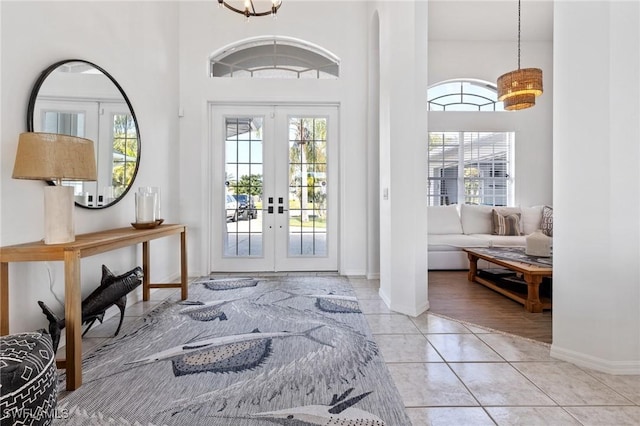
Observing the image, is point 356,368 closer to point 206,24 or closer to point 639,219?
point 639,219

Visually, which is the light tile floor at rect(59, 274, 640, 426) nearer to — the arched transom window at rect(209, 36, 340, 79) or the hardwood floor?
the hardwood floor

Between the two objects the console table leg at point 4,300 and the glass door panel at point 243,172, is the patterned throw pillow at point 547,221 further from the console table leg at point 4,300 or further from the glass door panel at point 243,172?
the console table leg at point 4,300

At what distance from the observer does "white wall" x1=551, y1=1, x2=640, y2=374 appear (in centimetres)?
184

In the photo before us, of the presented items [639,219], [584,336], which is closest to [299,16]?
[639,219]

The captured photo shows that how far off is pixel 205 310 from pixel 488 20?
5785 mm

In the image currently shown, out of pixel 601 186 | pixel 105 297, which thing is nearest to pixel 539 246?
pixel 601 186

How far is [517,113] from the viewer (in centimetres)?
568

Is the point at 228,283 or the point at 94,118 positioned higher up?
the point at 94,118

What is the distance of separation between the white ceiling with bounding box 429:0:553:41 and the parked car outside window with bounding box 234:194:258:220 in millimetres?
3813

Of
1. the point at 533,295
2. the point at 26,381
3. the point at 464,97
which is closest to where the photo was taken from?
the point at 26,381

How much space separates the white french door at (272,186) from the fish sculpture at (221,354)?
6.96 feet

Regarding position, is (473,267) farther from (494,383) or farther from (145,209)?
(145,209)

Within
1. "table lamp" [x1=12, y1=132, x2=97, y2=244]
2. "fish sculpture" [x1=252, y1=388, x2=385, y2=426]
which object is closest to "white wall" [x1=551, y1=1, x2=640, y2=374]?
"fish sculpture" [x1=252, y1=388, x2=385, y2=426]

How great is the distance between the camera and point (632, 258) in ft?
6.02
